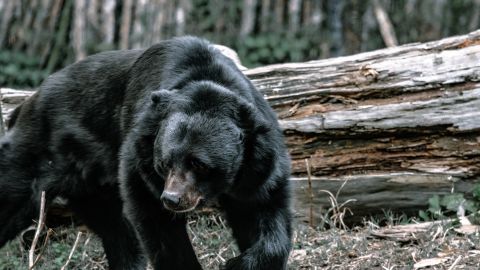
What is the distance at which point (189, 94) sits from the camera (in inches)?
197

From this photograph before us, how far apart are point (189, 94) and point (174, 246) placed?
0.97 metres

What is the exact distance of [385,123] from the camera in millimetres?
6660

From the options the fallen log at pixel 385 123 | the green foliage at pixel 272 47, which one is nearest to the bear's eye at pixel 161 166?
the fallen log at pixel 385 123

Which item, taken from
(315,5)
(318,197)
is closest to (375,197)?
(318,197)

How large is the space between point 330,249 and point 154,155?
1908 mm

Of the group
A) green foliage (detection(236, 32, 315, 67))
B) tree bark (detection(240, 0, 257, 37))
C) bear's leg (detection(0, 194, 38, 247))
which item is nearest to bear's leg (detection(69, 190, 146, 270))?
bear's leg (detection(0, 194, 38, 247))

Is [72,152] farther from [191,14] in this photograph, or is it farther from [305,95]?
[191,14]

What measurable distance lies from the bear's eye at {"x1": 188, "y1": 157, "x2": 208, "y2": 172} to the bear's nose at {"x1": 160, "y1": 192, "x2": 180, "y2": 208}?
0.66 feet

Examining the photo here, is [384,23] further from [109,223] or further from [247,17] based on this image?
[109,223]

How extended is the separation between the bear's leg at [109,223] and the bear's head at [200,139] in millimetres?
1526

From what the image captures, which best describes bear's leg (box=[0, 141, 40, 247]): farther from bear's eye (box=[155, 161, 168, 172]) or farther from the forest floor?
bear's eye (box=[155, 161, 168, 172])

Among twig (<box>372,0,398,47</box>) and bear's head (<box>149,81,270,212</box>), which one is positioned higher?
bear's head (<box>149,81,270,212</box>)

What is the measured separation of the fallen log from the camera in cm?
660

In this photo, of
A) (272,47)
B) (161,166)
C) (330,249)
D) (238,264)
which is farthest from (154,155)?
(272,47)
